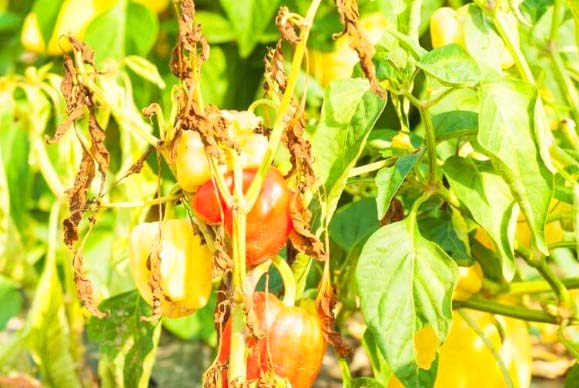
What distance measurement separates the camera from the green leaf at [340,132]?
697 millimetres

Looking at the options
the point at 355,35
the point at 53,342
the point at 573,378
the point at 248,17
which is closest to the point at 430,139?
the point at 355,35

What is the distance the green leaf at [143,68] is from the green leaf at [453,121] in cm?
39

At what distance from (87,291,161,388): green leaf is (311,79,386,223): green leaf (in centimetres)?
23

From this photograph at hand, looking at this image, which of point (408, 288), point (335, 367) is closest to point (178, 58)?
point (408, 288)

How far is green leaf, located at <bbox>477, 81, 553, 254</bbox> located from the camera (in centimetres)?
68

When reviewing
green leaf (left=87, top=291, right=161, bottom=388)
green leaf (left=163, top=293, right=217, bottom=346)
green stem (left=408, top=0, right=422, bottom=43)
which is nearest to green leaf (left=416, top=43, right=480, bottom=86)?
green stem (left=408, top=0, right=422, bottom=43)

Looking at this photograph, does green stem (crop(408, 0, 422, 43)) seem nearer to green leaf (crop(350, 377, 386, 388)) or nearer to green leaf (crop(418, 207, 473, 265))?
green leaf (crop(418, 207, 473, 265))

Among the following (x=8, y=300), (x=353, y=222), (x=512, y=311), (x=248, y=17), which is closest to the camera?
(x=512, y=311)

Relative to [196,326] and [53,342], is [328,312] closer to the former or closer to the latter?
[53,342]

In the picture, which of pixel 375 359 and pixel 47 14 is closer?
pixel 375 359

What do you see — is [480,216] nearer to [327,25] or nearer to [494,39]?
[494,39]

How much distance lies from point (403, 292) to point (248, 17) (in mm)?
472

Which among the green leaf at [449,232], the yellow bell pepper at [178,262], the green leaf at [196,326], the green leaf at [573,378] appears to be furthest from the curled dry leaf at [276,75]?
the green leaf at [196,326]

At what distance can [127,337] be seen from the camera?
2.91ft
